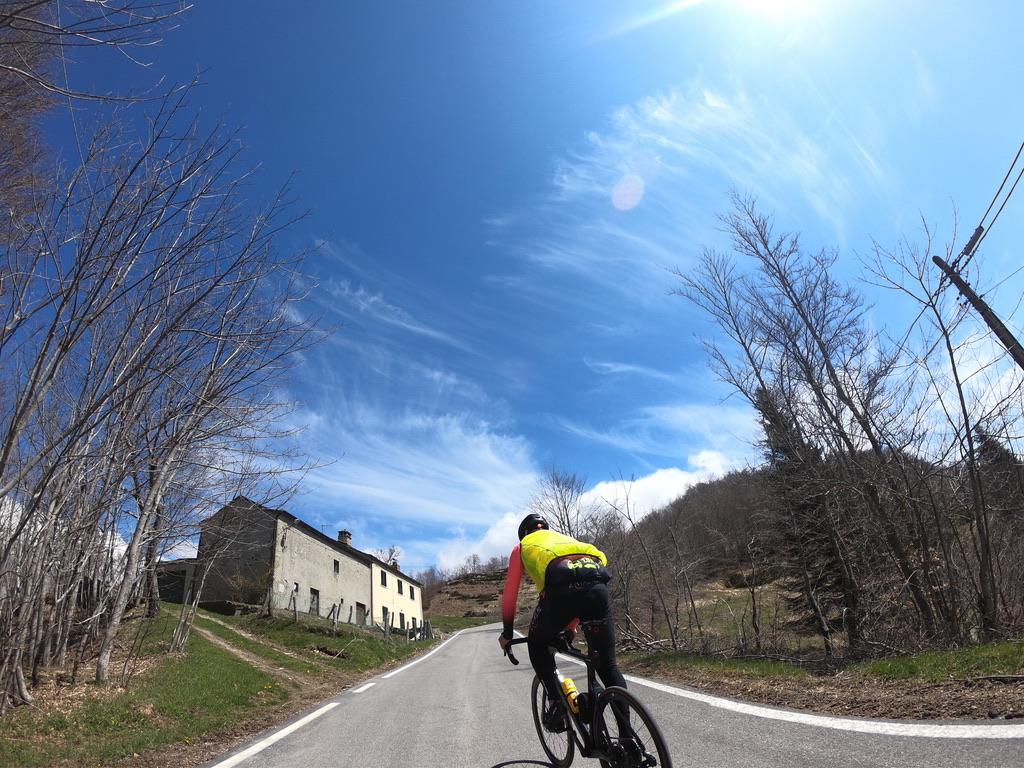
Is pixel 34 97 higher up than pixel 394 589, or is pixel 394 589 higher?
pixel 34 97

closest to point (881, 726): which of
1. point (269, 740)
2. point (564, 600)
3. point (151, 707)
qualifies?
point (564, 600)

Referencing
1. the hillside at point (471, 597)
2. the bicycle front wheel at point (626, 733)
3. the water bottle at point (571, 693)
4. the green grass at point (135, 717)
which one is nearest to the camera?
the bicycle front wheel at point (626, 733)

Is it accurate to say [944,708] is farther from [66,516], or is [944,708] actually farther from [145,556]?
[145,556]

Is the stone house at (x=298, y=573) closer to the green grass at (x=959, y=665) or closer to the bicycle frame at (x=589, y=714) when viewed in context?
the bicycle frame at (x=589, y=714)

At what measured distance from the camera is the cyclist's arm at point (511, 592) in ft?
10.9

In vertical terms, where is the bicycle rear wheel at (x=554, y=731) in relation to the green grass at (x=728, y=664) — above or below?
above

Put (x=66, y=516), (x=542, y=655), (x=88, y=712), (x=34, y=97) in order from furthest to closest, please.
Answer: (x=66, y=516), (x=88, y=712), (x=34, y=97), (x=542, y=655)

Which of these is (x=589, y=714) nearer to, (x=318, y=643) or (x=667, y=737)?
(x=667, y=737)

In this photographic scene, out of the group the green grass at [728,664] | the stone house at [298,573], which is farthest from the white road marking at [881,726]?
the stone house at [298,573]

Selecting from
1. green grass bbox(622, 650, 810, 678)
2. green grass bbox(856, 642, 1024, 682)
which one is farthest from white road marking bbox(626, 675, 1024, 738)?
green grass bbox(622, 650, 810, 678)

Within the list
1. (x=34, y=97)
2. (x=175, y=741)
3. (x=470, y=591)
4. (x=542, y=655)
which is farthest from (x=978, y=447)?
(x=470, y=591)

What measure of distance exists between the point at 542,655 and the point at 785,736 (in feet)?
6.21

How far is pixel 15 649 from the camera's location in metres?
5.97

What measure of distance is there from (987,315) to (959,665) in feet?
16.2
